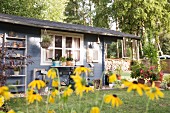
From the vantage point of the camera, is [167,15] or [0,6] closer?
[0,6]

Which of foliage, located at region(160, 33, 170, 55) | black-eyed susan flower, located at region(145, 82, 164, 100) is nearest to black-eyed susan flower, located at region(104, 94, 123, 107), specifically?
black-eyed susan flower, located at region(145, 82, 164, 100)

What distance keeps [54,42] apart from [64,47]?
48cm

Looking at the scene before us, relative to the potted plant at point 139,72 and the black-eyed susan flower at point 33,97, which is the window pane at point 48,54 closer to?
the potted plant at point 139,72

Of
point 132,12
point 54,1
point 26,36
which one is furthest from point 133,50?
point 26,36

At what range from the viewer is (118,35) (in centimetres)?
1086

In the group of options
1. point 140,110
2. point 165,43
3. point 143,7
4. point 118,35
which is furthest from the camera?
point 165,43

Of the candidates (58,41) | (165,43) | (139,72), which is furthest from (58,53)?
(165,43)

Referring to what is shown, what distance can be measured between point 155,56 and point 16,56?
21.3 ft

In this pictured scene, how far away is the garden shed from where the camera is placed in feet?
27.0

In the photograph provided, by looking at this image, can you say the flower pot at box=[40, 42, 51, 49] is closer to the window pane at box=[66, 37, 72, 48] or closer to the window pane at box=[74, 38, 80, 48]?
the window pane at box=[66, 37, 72, 48]

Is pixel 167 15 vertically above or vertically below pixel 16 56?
above

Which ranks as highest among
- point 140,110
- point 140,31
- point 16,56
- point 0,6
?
point 0,6

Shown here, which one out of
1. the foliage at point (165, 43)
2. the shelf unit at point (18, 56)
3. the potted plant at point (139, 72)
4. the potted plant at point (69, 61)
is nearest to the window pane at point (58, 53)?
the potted plant at point (69, 61)

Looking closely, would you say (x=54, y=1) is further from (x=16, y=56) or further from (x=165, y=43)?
(x=165, y=43)
